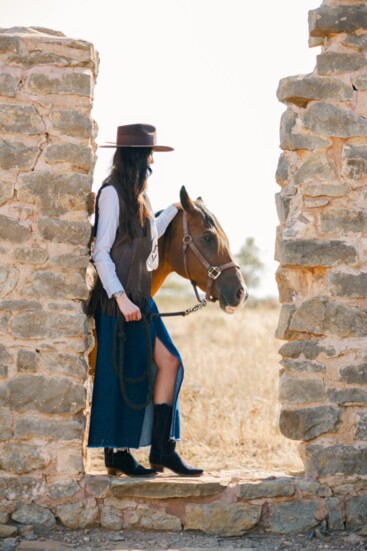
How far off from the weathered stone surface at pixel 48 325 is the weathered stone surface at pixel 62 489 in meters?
0.87

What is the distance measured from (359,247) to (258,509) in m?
1.66

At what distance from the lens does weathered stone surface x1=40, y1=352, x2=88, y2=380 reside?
16.6ft

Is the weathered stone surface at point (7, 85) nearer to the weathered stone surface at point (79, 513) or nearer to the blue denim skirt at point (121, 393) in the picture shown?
the blue denim skirt at point (121, 393)

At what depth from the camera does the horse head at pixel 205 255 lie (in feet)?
18.5

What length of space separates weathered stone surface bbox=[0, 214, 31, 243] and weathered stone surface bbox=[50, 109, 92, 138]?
0.59m

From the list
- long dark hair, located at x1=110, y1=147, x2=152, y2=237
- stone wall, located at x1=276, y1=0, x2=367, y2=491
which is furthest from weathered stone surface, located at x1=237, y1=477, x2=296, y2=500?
long dark hair, located at x1=110, y1=147, x2=152, y2=237

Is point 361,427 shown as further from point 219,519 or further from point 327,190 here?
point 327,190

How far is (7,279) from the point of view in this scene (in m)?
5.04

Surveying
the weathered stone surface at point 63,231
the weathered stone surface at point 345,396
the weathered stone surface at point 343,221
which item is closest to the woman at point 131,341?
the weathered stone surface at point 63,231

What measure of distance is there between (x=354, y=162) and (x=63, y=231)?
176 cm

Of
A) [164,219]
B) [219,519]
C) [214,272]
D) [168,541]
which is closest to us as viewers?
[168,541]

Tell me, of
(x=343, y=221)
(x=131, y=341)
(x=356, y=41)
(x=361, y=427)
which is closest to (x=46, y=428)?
(x=131, y=341)

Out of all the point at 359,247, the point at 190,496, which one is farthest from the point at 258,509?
the point at 359,247

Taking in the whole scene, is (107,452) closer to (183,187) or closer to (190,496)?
(190,496)
